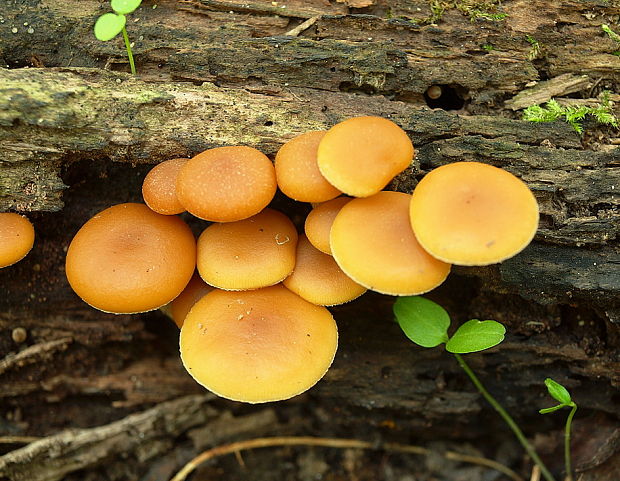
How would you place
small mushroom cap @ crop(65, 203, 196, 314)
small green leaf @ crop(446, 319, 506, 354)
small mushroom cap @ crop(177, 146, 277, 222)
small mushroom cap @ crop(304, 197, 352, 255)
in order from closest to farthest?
small mushroom cap @ crop(177, 146, 277, 222), small mushroom cap @ crop(304, 197, 352, 255), small mushroom cap @ crop(65, 203, 196, 314), small green leaf @ crop(446, 319, 506, 354)

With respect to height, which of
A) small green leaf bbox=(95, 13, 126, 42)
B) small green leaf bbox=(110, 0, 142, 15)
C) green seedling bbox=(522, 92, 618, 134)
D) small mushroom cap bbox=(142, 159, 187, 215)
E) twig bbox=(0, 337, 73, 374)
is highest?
small green leaf bbox=(110, 0, 142, 15)

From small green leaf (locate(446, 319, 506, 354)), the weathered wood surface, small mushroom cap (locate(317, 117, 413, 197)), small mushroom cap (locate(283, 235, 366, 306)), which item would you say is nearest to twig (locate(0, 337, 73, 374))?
the weathered wood surface

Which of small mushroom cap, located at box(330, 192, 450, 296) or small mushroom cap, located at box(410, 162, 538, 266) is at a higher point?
small mushroom cap, located at box(410, 162, 538, 266)

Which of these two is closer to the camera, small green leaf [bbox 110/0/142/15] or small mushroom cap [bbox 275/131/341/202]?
small mushroom cap [bbox 275/131/341/202]

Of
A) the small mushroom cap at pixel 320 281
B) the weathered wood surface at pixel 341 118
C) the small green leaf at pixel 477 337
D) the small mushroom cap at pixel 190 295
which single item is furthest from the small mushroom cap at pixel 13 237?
the small green leaf at pixel 477 337

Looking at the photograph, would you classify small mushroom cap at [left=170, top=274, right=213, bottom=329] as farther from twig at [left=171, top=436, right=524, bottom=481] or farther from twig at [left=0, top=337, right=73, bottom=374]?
twig at [left=171, top=436, right=524, bottom=481]

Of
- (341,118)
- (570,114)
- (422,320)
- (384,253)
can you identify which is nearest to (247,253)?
(384,253)
